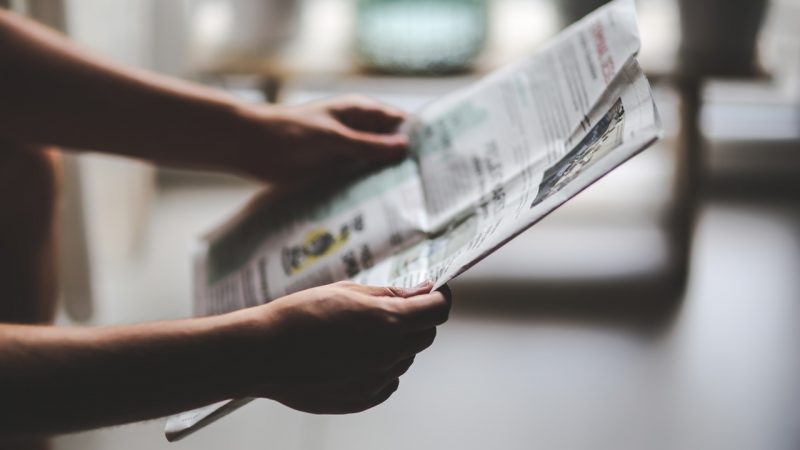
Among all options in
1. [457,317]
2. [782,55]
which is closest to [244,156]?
[457,317]

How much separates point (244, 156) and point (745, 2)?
2.28 feet

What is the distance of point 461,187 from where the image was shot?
0.50 meters

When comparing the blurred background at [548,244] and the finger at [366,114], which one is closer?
the finger at [366,114]

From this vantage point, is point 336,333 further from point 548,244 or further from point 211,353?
point 548,244

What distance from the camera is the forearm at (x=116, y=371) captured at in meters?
0.35

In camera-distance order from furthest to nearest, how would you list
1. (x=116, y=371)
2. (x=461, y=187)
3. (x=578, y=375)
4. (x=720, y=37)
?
(x=720, y=37) → (x=578, y=375) → (x=461, y=187) → (x=116, y=371)

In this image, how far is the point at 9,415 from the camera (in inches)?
13.7

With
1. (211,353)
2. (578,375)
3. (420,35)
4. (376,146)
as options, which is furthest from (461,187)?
(420,35)

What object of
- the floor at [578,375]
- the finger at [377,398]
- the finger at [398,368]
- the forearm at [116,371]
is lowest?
the floor at [578,375]

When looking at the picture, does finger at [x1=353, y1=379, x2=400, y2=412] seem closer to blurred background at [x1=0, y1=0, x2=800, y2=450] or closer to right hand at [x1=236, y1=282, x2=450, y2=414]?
right hand at [x1=236, y1=282, x2=450, y2=414]

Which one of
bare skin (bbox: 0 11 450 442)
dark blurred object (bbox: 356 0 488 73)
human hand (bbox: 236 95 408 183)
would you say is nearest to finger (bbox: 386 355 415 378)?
bare skin (bbox: 0 11 450 442)

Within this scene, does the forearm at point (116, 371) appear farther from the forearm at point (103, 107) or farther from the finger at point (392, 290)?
the forearm at point (103, 107)

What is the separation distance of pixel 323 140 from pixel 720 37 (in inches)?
24.8

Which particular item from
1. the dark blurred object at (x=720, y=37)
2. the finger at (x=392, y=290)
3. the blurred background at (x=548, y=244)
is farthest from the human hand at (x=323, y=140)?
the dark blurred object at (x=720, y=37)
